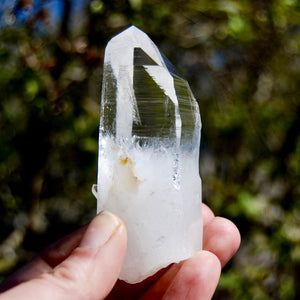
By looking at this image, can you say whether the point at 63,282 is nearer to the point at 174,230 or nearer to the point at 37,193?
the point at 174,230

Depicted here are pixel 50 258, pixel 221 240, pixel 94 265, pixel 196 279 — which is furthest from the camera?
pixel 50 258

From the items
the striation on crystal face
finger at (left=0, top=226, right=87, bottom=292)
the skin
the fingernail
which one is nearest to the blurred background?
finger at (left=0, top=226, right=87, bottom=292)

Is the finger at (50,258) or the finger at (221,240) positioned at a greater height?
the finger at (221,240)

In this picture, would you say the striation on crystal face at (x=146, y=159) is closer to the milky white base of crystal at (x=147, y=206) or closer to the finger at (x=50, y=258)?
the milky white base of crystal at (x=147, y=206)

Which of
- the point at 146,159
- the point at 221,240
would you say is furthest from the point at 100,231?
the point at 221,240

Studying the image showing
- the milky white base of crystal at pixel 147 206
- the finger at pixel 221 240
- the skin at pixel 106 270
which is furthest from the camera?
the finger at pixel 221 240

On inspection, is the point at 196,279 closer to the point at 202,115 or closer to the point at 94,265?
the point at 94,265

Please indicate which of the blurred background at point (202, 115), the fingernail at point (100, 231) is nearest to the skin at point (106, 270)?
the fingernail at point (100, 231)

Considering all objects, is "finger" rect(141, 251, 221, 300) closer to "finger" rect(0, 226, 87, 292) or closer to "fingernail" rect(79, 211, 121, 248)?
"fingernail" rect(79, 211, 121, 248)
